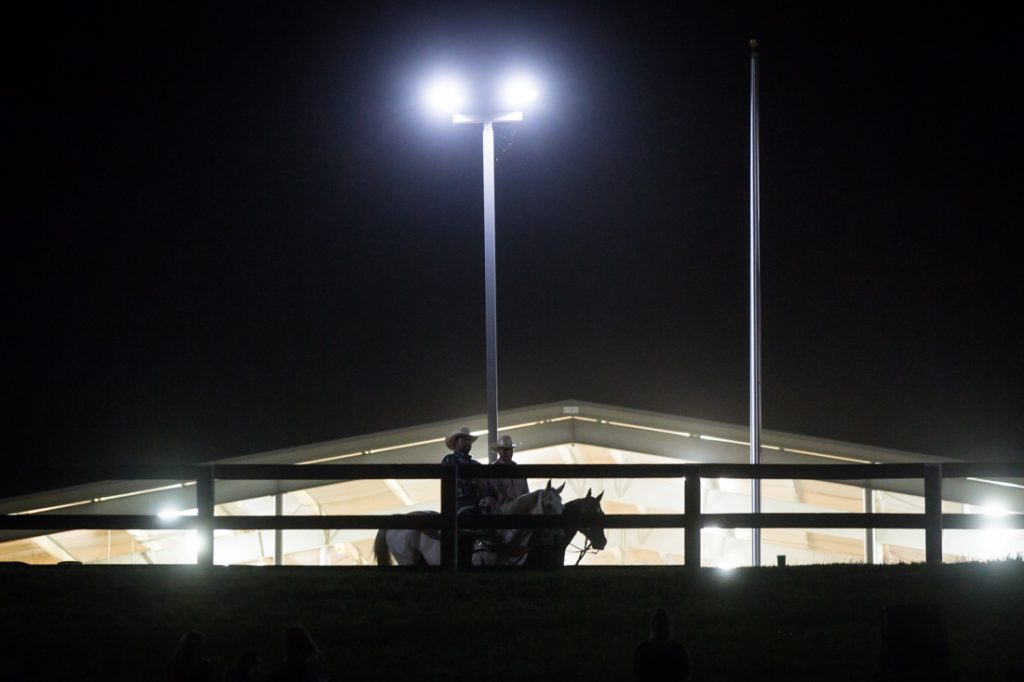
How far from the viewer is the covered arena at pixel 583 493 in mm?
18859

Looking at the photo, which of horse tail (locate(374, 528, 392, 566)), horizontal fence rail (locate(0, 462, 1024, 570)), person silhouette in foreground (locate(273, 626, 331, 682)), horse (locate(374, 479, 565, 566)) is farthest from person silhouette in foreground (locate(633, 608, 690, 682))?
horse tail (locate(374, 528, 392, 566))

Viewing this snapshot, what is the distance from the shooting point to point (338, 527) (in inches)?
444

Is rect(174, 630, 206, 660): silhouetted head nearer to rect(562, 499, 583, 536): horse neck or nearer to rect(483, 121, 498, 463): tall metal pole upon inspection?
rect(562, 499, 583, 536): horse neck

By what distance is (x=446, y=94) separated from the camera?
17.9 metres

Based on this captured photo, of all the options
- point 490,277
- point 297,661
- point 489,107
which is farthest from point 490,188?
point 297,661

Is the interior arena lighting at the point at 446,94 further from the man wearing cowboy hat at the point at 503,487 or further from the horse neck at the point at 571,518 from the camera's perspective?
the horse neck at the point at 571,518

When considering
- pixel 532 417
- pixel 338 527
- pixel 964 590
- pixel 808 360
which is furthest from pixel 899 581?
pixel 808 360

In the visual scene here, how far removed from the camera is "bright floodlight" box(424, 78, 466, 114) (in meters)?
17.9

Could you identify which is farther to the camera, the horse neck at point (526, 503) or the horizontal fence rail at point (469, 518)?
the horse neck at point (526, 503)

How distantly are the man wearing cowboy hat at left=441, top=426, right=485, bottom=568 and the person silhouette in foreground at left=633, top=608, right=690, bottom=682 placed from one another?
4.42m

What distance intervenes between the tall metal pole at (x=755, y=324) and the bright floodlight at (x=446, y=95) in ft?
14.5

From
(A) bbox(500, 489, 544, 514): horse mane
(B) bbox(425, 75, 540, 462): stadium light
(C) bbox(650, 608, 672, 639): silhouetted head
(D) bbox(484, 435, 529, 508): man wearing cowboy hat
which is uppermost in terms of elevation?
(B) bbox(425, 75, 540, 462): stadium light

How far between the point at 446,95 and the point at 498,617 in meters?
10.3

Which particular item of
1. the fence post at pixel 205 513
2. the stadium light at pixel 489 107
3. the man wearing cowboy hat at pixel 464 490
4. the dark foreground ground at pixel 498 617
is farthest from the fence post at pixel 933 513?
the stadium light at pixel 489 107
